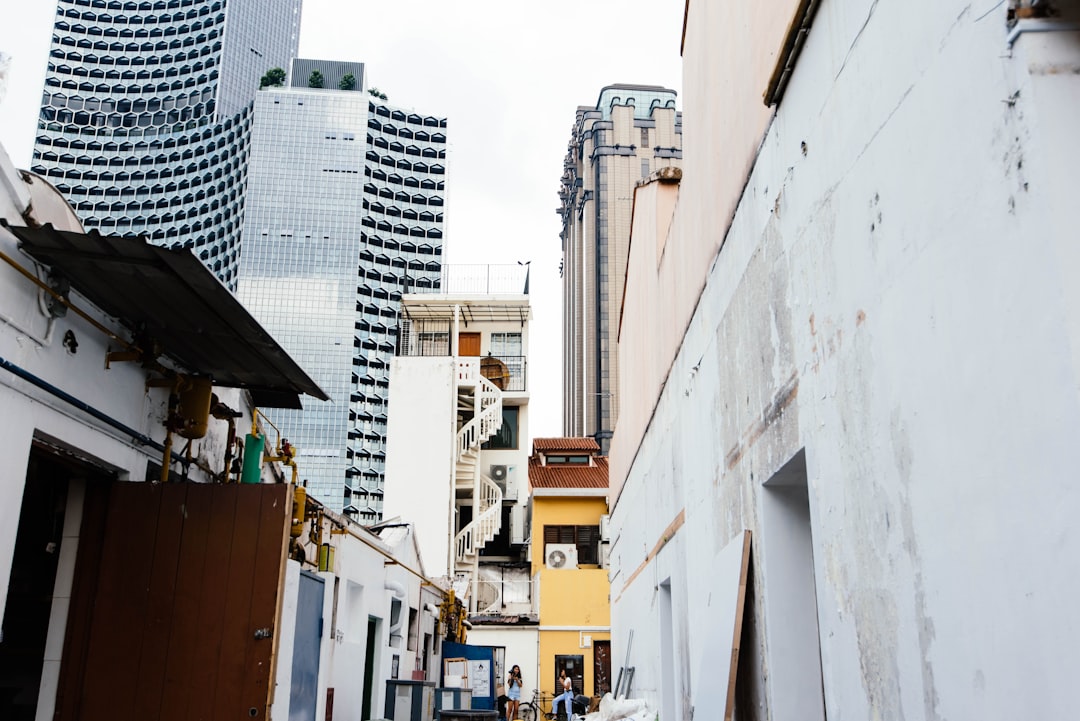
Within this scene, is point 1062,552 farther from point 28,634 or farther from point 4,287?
point 28,634

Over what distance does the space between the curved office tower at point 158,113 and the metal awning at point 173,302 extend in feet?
195

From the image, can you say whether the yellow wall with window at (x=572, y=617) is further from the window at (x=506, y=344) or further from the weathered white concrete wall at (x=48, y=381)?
the weathered white concrete wall at (x=48, y=381)

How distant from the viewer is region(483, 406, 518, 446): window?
38031 mm

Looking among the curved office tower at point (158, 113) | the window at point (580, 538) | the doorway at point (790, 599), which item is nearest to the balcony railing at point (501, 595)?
the window at point (580, 538)

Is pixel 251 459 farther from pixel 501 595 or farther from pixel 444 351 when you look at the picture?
pixel 444 351

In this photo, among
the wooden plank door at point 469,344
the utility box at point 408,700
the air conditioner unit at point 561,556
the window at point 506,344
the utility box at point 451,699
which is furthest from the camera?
the wooden plank door at point 469,344

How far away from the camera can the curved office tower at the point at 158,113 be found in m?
70.2

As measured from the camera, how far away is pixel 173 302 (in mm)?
6070

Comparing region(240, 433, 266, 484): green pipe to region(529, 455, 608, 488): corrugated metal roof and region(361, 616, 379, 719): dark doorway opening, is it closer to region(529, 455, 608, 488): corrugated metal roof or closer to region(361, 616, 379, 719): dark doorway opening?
region(361, 616, 379, 719): dark doorway opening

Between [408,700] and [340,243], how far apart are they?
54.5 metres

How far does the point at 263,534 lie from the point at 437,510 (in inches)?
1036

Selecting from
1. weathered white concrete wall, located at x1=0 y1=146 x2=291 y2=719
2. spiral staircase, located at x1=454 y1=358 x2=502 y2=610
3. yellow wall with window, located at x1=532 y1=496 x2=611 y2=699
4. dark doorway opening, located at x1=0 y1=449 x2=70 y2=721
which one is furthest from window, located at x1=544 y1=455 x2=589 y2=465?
weathered white concrete wall, located at x1=0 y1=146 x2=291 y2=719

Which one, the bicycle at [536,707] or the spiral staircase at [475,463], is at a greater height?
the spiral staircase at [475,463]

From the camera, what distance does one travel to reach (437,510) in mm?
32406
